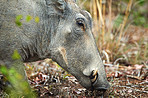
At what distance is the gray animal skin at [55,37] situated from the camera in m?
2.14

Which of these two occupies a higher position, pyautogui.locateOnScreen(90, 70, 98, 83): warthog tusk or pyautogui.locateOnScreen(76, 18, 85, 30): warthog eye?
pyautogui.locateOnScreen(76, 18, 85, 30): warthog eye

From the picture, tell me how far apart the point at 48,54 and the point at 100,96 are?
30.0 inches

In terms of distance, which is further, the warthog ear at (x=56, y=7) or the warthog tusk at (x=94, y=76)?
the warthog ear at (x=56, y=7)

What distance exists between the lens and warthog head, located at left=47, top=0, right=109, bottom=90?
2232 millimetres

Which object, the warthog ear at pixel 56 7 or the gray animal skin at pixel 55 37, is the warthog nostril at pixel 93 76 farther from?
the warthog ear at pixel 56 7

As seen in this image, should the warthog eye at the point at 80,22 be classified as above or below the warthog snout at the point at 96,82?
above

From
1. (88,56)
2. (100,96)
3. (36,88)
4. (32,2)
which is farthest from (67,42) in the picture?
(36,88)

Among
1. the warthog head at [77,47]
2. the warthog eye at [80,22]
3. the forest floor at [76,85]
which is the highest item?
the warthog eye at [80,22]

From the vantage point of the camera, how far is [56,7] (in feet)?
7.61

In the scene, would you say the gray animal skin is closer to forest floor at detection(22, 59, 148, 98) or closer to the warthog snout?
the warthog snout

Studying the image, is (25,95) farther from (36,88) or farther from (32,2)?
(32,2)

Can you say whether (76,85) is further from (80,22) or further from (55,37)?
(80,22)

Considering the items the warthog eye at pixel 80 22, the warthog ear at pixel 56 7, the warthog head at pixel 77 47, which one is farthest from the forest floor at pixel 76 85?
the warthog ear at pixel 56 7

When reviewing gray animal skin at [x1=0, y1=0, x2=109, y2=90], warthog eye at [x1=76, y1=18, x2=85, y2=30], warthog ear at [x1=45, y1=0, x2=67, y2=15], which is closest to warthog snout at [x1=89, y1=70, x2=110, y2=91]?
gray animal skin at [x1=0, y1=0, x2=109, y2=90]
